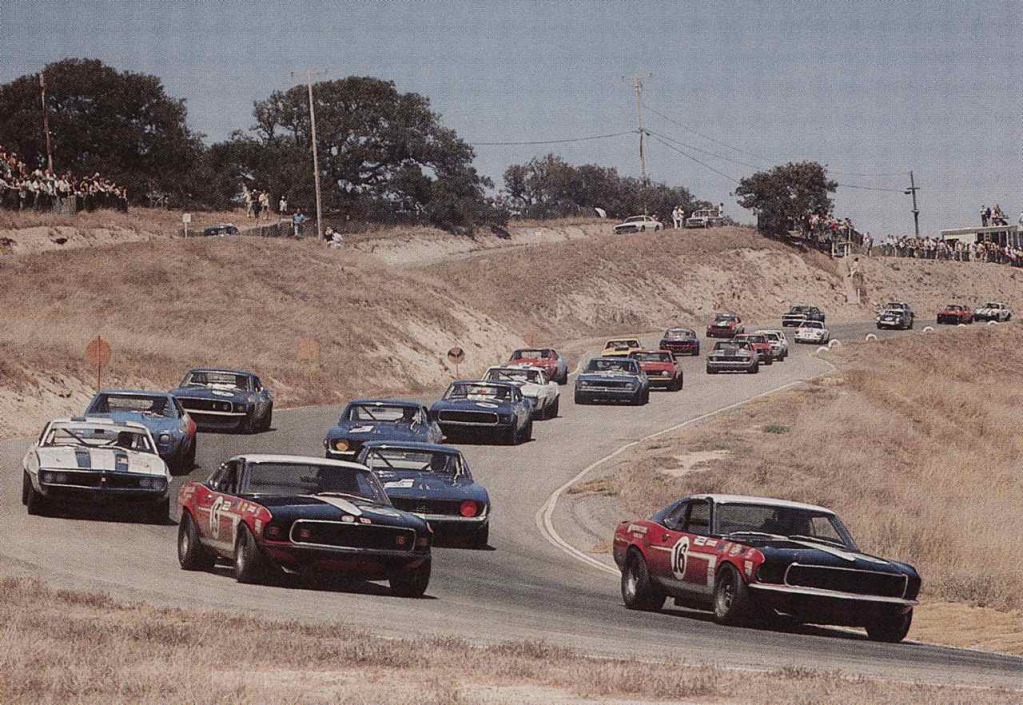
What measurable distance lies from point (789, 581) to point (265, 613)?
4818 mm

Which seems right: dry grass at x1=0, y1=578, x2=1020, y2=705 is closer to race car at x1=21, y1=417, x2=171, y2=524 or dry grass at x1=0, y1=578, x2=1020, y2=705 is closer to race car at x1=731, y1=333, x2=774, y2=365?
race car at x1=21, y1=417, x2=171, y2=524

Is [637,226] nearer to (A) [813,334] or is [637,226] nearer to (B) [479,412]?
(A) [813,334]

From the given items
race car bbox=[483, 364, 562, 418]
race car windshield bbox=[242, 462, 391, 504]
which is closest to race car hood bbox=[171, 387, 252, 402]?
race car bbox=[483, 364, 562, 418]

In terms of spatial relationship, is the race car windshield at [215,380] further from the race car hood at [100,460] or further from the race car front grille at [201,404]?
the race car hood at [100,460]

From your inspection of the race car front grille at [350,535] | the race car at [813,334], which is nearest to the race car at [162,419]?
the race car front grille at [350,535]

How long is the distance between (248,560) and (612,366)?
3395cm

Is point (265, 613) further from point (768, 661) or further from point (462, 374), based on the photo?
point (462, 374)

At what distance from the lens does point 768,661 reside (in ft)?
42.8

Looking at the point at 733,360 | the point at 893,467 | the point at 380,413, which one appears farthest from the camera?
the point at 733,360

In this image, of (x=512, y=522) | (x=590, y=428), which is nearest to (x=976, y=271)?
(x=590, y=428)

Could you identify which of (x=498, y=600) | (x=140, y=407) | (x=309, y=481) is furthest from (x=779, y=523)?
(x=140, y=407)

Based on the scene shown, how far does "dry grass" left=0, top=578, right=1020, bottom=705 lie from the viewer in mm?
9742

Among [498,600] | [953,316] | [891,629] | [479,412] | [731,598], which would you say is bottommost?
[891,629]

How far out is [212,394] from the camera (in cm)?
3397
